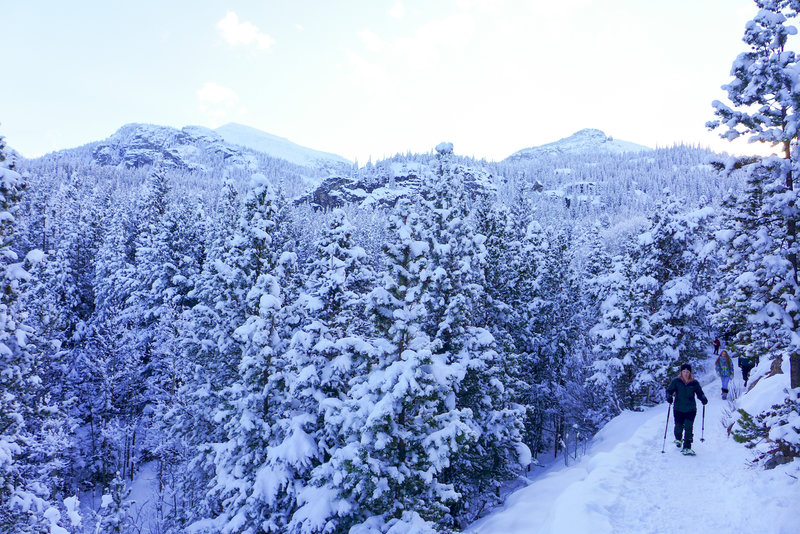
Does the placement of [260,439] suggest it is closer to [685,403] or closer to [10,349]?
[10,349]

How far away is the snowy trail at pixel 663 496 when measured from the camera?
319 inches

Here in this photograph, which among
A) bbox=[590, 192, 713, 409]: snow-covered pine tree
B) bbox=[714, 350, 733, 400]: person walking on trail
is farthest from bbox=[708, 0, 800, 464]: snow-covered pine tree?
bbox=[590, 192, 713, 409]: snow-covered pine tree

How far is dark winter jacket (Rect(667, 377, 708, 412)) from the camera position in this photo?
11.8 meters

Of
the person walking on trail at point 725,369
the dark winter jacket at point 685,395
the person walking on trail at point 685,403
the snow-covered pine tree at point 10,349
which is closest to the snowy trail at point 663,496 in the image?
the person walking on trail at point 685,403

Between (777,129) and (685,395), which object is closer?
(777,129)

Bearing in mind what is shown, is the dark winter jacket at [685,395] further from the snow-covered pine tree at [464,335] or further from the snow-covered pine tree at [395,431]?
the snow-covered pine tree at [464,335]

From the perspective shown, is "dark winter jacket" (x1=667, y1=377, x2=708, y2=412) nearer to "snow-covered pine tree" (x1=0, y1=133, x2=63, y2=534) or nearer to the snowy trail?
the snowy trail

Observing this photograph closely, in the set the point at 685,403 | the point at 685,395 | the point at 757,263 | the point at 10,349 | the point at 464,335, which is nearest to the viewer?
the point at 757,263

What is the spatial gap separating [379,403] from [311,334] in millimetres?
4827

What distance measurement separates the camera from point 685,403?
11.8m

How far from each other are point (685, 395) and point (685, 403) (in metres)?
0.24

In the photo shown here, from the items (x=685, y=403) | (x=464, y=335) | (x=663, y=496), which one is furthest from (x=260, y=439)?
(x=685, y=403)

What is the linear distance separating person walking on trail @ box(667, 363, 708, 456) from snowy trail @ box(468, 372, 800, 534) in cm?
40

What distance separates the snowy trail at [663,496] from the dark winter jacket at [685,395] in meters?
1.24
